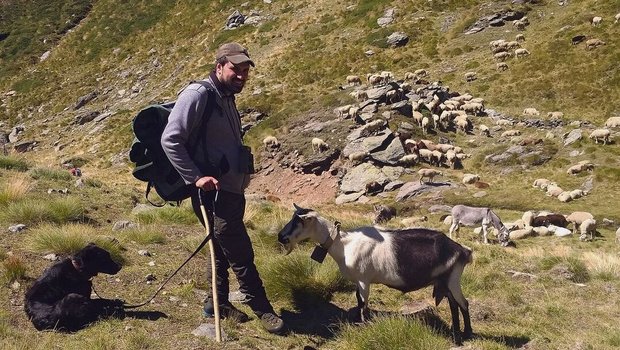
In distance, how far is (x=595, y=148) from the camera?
23203mm

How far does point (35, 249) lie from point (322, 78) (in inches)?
1285

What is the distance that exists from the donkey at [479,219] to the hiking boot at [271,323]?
10755 millimetres

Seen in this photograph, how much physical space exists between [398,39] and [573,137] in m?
19.3

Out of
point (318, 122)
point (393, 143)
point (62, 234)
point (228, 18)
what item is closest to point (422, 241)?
point (62, 234)

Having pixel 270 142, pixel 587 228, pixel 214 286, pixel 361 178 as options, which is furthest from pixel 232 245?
pixel 270 142

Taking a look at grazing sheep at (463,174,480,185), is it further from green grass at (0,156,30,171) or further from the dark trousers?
the dark trousers

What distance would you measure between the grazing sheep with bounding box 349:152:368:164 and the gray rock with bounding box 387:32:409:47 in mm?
18394

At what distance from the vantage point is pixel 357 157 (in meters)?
25.2

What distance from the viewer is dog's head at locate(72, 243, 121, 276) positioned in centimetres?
552

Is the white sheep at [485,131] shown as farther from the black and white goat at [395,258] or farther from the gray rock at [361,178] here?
the black and white goat at [395,258]

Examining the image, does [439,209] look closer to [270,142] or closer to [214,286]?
[270,142]

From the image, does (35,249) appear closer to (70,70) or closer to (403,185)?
(403,185)

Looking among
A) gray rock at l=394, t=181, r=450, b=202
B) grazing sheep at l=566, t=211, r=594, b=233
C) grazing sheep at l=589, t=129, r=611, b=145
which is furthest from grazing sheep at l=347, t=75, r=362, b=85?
grazing sheep at l=566, t=211, r=594, b=233

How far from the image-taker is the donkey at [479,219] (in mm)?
14875
